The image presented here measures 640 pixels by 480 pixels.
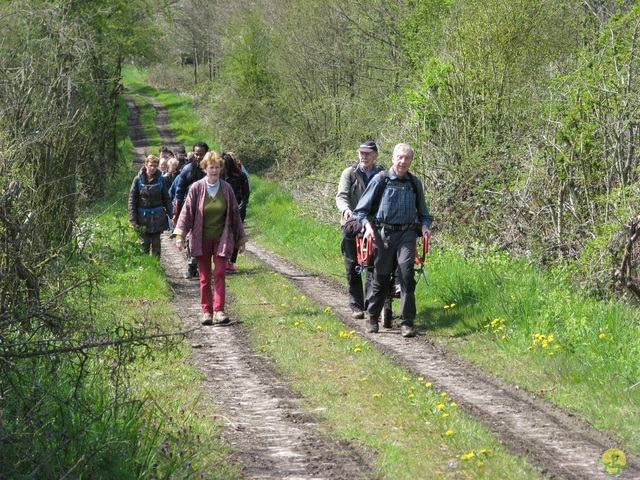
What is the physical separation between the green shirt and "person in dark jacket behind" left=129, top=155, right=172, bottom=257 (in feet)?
13.3

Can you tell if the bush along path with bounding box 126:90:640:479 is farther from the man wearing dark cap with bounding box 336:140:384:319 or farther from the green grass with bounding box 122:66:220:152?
the green grass with bounding box 122:66:220:152

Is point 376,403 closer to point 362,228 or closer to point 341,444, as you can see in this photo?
point 341,444

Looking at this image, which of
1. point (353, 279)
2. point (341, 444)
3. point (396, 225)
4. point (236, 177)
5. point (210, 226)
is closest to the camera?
point (341, 444)

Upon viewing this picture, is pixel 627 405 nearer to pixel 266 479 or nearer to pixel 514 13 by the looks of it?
pixel 266 479


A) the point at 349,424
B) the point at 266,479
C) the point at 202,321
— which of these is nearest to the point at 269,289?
the point at 202,321

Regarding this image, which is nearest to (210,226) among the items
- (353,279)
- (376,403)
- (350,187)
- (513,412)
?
(350,187)

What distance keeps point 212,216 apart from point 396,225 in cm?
229

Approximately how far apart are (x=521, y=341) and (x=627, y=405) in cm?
201

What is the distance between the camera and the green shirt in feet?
34.7

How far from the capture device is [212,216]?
34.7 feet

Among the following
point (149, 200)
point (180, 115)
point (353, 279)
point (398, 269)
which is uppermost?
point (180, 115)

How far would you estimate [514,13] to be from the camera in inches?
592

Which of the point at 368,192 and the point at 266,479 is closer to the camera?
the point at 266,479

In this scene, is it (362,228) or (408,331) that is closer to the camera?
(408,331)
